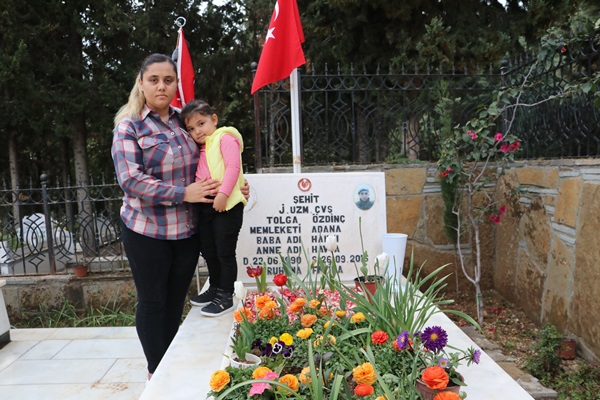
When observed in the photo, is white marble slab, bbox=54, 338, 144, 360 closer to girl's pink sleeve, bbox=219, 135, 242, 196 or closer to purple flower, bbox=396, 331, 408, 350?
girl's pink sleeve, bbox=219, 135, 242, 196

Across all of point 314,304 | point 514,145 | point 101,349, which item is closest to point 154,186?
point 314,304

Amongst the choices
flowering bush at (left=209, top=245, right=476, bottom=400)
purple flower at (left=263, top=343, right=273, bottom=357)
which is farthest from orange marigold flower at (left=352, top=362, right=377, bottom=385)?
purple flower at (left=263, top=343, right=273, bottom=357)

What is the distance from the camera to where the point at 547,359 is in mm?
3336

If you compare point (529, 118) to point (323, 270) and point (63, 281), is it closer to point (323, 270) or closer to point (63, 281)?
point (323, 270)

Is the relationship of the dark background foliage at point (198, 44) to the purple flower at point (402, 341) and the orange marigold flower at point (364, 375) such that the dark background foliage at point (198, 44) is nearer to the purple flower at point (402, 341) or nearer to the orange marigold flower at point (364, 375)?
the purple flower at point (402, 341)

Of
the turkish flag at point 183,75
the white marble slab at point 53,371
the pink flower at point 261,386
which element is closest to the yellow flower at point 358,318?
the pink flower at point 261,386

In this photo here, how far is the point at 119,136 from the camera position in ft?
7.35

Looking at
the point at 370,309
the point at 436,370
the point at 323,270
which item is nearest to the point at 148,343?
the point at 323,270

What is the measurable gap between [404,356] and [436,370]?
38 cm

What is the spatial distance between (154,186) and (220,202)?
1.18 feet

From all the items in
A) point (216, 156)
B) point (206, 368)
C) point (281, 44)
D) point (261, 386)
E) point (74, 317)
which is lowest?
point (74, 317)

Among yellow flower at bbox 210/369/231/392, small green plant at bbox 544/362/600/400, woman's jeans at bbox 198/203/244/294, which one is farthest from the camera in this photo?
small green plant at bbox 544/362/600/400

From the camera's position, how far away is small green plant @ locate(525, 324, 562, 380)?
3324 mm

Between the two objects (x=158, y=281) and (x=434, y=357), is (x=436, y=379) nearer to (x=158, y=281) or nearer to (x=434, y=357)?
(x=434, y=357)
